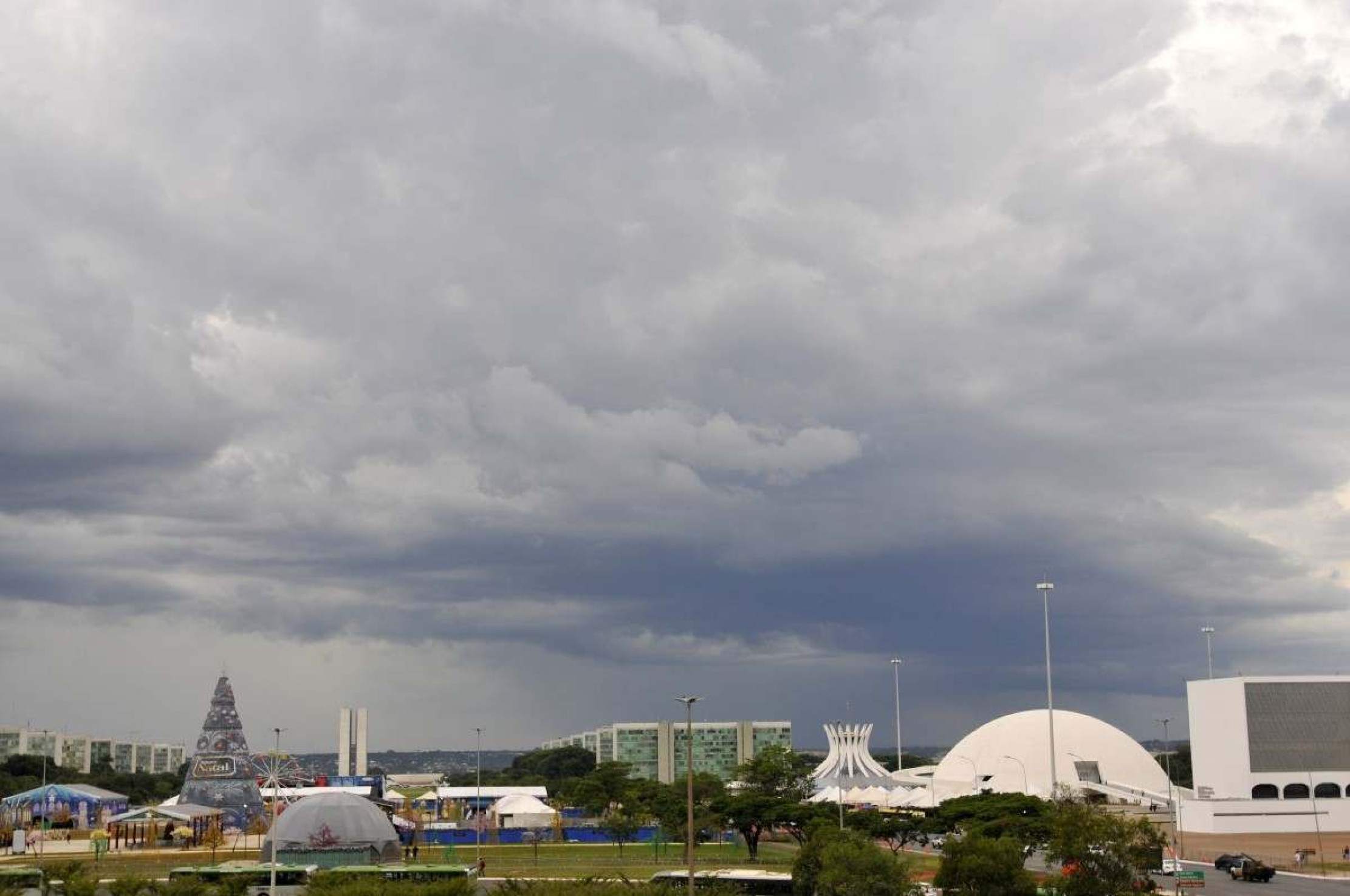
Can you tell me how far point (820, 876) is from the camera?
5197 centimetres

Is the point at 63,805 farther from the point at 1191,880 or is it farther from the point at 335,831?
the point at 1191,880

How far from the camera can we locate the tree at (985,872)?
53.2 m

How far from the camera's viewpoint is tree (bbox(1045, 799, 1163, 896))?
5356 centimetres

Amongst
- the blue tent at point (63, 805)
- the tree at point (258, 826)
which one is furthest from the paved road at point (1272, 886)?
the blue tent at point (63, 805)

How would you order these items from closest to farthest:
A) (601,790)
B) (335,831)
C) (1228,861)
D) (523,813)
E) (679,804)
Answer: (335,831), (1228,861), (679,804), (523,813), (601,790)

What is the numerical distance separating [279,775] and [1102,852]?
61283mm

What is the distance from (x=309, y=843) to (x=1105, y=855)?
Answer: 170 ft

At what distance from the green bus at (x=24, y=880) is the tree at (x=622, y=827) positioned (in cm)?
4804

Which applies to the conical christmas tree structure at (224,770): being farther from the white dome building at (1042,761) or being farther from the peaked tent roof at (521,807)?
the white dome building at (1042,761)

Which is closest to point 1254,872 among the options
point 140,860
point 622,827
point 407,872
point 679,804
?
point 679,804

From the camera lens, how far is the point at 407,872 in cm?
6475

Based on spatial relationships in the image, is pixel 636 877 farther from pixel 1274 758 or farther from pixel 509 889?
pixel 1274 758

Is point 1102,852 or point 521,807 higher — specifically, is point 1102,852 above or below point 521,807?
above

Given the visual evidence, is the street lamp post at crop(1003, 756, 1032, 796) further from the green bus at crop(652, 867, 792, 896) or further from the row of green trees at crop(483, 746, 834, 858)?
the green bus at crop(652, 867, 792, 896)
